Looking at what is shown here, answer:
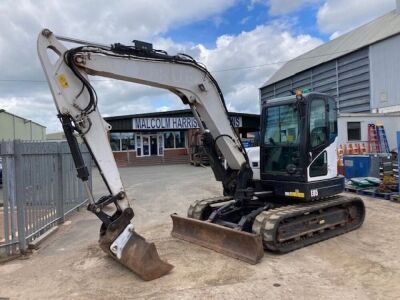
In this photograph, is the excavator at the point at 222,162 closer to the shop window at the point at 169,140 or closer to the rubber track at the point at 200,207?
the rubber track at the point at 200,207

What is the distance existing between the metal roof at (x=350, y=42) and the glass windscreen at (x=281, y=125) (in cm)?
1566

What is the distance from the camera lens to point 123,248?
5.30 metres

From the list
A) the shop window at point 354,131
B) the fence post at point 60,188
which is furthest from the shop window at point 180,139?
the fence post at point 60,188

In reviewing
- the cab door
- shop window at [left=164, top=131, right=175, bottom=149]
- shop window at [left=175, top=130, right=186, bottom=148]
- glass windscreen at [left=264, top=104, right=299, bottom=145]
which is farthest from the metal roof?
glass windscreen at [left=264, top=104, right=299, bottom=145]

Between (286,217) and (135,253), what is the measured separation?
2.47 meters

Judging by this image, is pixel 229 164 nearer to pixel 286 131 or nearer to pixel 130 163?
pixel 286 131

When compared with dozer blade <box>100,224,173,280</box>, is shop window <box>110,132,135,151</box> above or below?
above

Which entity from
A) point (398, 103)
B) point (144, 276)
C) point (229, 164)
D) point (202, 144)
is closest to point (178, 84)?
point (202, 144)

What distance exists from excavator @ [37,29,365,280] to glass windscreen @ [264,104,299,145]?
0.06 feet

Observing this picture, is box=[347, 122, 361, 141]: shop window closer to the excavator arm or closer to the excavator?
the excavator

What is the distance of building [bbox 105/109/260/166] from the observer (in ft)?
104

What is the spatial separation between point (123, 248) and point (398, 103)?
1833cm

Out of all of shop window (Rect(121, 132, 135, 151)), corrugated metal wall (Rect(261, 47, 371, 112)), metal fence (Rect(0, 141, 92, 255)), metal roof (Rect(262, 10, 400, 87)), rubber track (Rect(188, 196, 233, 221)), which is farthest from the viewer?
shop window (Rect(121, 132, 135, 151))

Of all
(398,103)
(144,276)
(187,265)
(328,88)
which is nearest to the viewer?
(144,276)
